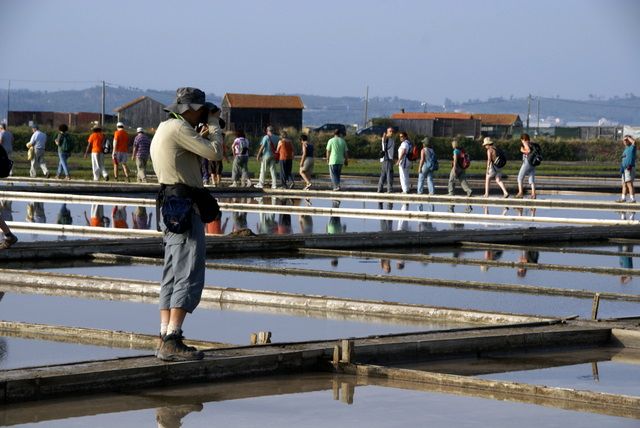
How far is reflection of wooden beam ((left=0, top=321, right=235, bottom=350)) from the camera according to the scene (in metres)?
9.09

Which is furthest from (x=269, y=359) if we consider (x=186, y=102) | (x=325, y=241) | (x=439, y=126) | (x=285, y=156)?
(x=439, y=126)

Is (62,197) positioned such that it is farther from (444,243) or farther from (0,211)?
(444,243)

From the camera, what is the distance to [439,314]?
10742 mm

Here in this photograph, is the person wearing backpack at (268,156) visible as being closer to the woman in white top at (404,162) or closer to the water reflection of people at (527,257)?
the woman in white top at (404,162)

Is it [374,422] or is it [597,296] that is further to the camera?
[597,296]

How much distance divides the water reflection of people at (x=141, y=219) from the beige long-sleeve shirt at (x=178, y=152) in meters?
11.7

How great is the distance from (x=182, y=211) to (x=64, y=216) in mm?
14828

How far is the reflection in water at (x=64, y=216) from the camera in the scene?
2123 cm

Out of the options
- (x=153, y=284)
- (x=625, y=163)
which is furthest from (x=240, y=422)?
(x=625, y=163)

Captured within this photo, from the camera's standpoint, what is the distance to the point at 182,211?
8.01m

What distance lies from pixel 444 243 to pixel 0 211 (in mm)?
8429

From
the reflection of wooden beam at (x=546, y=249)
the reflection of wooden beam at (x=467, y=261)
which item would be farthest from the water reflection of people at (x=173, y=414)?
the reflection of wooden beam at (x=546, y=249)

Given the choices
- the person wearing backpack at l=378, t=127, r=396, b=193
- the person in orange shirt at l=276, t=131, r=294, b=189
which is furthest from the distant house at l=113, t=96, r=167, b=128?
the person wearing backpack at l=378, t=127, r=396, b=193

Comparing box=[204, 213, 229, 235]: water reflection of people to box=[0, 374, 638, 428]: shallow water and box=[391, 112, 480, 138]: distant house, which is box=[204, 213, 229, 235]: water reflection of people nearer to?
box=[0, 374, 638, 428]: shallow water
